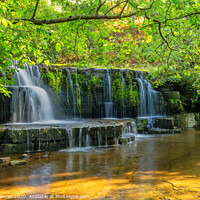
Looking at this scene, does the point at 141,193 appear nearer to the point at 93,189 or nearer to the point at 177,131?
the point at 93,189

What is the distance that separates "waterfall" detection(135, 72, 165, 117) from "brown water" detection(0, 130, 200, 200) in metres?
7.29

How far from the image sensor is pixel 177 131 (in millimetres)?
11977

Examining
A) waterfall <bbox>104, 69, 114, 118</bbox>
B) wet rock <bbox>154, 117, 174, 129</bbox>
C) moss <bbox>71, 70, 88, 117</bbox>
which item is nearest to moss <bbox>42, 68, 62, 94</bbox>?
moss <bbox>71, 70, 88, 117</bbox>

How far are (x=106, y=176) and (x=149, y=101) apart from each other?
10.3 metres

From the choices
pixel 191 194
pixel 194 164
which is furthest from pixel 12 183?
pixel 194 164

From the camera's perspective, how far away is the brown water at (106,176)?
12.1ft

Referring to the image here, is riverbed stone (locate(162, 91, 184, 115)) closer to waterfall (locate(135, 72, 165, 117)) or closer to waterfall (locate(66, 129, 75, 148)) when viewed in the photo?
waterfall (locate(135, 72, 165, 117))

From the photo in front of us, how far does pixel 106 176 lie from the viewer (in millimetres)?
4613

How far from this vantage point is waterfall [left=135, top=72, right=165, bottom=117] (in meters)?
14.2

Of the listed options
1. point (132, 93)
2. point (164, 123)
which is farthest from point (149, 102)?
point (164, 123)

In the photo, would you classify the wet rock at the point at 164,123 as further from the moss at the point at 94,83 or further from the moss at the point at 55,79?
the moss at the point at 55,79

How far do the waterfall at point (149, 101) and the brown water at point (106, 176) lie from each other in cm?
729

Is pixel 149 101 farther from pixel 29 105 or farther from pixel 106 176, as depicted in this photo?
pixel 106 176

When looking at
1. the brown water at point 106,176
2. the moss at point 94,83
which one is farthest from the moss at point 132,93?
the brown water at point 106,176
